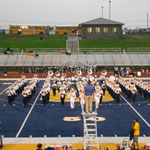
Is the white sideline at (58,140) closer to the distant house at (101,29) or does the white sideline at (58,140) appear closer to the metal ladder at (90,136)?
the metal ladder at (90,136)

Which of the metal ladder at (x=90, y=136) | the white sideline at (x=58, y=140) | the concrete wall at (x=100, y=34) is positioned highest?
the concrete wall at (x=100, y=34)

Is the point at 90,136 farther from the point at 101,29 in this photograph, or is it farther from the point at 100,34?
the point at 100,34

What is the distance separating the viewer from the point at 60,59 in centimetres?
3816

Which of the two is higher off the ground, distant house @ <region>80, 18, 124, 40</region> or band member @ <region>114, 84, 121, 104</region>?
distant house @ <region>80, 18, 124, 40</region>

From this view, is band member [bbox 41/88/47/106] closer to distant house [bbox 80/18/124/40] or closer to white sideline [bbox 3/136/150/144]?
white sideline [bbox 3/136/150/144]

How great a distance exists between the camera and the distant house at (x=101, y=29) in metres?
52.6

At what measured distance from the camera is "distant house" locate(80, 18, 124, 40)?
A: 52.6 m

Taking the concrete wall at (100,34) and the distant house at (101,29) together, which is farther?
the concrete wall at (100,34)

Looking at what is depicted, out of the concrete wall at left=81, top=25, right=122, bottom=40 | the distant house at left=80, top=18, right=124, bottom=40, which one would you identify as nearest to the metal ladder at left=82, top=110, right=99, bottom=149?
the distant house at left=80, top=18, right=124, bottom=40

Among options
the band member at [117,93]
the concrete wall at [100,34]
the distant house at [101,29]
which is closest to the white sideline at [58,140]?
the band member at [117,93]

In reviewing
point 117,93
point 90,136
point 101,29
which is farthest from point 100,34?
point 90,136

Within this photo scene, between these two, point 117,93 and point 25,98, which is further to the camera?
point 117,93

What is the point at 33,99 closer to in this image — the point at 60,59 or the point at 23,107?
the point at 23,107

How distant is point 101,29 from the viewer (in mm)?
53406
